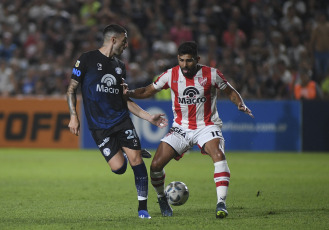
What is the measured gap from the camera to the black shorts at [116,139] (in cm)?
792

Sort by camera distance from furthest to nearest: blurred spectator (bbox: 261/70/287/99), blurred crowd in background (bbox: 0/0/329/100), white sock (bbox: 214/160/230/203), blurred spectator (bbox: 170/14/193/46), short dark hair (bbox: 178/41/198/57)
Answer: blurred spectator (bbox: 170/14/193/46) < blurred crowd in background (bbox: 0/0/329/100) < blurred spectator (bbox: 261/70/287/99) < short dark hair (bbox: 178/41/198/57) < white sock (bbox: 214/160/230/203)

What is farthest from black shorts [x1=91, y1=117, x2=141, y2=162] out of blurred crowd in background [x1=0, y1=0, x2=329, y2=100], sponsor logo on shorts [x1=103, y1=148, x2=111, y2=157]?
blurred crowd in background [x1=0, y1=0, x2=329, y2=100]

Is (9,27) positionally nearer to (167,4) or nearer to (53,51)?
(53,51)

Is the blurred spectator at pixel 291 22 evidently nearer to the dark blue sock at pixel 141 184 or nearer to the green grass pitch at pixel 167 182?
the green grass pitch at pixel 167 182

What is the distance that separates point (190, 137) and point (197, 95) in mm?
517

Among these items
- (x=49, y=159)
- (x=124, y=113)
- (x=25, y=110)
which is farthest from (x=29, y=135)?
(x=124, y=113)

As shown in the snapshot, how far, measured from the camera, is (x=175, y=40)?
21.7 metres

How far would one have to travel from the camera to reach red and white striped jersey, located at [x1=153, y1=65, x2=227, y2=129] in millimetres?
8289

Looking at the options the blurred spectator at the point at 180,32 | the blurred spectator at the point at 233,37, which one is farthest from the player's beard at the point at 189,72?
the blurred spectator at the point at 180,32

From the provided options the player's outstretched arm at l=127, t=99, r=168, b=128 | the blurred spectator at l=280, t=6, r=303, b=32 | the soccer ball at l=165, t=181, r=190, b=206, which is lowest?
the soccer ball at l=165, t=181, r=190, b=206

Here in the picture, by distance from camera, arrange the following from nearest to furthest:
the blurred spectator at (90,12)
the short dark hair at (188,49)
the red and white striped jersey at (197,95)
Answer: the short dark hair at (188,49)
the red and white striped jersey at (197,95)
the blurred spectator at (90,12)

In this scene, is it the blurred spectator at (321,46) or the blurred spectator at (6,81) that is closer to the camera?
the blurred spectator at (321,46)

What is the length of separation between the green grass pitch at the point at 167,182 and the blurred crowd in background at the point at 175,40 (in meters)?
3.06

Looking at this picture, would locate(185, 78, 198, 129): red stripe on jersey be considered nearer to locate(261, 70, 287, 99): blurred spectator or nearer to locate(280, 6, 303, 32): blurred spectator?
locate(261, 70, 287, 99): blurred spectator
